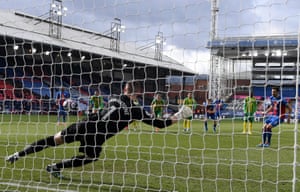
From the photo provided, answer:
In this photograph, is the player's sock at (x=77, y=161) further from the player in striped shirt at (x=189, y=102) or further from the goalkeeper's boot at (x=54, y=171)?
the player in striped shirt at (x=189, y=102)

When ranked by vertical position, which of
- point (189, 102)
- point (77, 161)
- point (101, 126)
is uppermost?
point (189, 102)

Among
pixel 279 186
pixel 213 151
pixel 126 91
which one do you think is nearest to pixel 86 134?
pixel 126 91

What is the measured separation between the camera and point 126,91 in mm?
6156

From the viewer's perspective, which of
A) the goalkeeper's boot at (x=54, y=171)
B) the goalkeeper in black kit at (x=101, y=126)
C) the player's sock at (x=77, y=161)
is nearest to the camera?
the goalkeeper in black kit at (x=101, y=126)

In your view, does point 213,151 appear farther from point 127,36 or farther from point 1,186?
point 1,186

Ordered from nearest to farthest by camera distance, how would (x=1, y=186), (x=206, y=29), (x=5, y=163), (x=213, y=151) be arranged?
(x=206, y=29) → (x=1, y=186) → (x=5, y=163) → (x=213, y=151)

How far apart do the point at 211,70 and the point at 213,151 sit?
4283mm

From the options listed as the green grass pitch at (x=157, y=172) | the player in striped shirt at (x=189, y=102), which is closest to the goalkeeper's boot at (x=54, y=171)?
the green grass pitch at (x=157, y=172)

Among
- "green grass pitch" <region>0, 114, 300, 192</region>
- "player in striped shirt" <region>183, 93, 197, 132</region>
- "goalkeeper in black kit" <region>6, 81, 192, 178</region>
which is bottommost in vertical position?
"green grass pitch" <region>0, 114, 300, 192</region>

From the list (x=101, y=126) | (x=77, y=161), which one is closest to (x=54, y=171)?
(x=77, y=161)

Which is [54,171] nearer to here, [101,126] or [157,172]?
[101,126]

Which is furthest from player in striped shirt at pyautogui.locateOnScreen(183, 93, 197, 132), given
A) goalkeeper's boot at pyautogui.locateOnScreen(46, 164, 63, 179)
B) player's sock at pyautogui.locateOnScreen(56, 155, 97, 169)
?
goalkeeper's boot at pyautogui.locateOnScreen(46, 164, 63, 179)

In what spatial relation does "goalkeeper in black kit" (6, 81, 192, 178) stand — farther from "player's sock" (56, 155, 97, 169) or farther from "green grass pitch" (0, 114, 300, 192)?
"green grass pitch" (0, 114, 300, 192)

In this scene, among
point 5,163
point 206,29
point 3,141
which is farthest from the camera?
point 3,141
